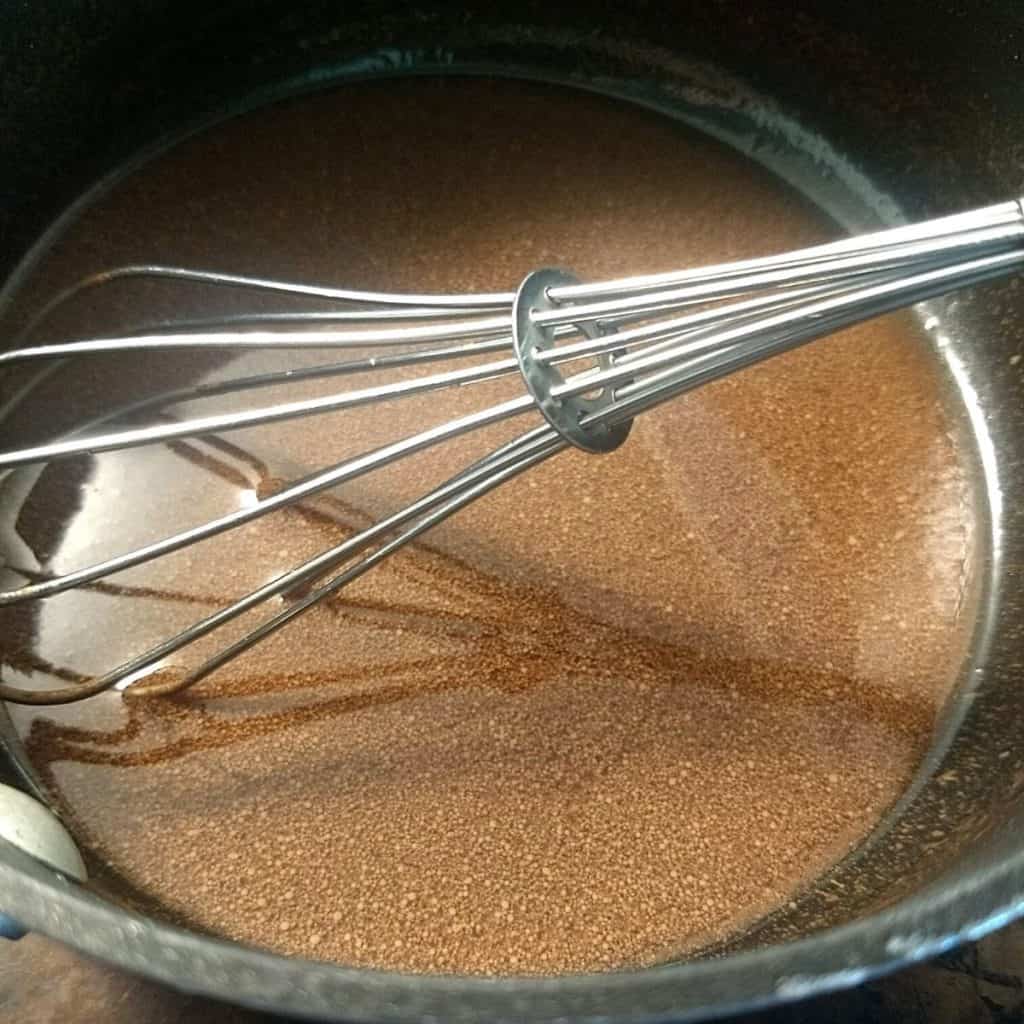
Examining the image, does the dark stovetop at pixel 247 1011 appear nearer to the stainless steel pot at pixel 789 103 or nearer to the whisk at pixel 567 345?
the stainless steel pot at pixel 789 103

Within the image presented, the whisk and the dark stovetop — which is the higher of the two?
the whisk

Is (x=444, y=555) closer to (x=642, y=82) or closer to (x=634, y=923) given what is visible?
(x=634, y=923)

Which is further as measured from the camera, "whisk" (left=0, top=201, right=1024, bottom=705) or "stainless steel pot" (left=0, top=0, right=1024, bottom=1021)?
"stainless steel pot" (left=0, top=0, right=1024, bottom=1021)

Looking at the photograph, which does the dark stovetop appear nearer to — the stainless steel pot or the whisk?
the stainless steel pot

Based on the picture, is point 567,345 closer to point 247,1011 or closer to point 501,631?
point 501,631

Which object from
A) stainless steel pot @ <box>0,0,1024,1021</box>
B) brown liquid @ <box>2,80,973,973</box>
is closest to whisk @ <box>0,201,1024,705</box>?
brown liquid @ <box>2,80,973,973</box>

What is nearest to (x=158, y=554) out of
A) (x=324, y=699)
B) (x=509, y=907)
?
(x=324, y=699)

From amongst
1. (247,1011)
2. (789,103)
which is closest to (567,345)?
(247,1011)
